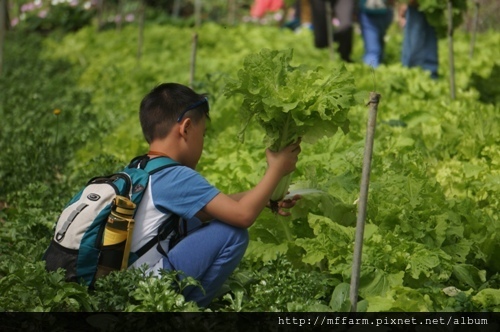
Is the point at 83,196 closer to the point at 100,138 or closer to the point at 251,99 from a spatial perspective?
the point at 251,99

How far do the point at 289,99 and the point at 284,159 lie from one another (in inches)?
10.2

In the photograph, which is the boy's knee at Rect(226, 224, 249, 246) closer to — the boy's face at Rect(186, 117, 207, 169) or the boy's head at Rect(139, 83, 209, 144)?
the boy's face at Rect(186, 117, 207, 169)

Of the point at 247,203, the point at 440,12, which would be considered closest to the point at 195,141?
the point at 247,203

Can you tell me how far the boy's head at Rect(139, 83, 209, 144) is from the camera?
430cm

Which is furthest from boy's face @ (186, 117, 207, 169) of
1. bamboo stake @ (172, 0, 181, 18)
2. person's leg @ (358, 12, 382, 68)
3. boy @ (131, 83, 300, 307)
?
bamboo stake @ (172, 0, 181, 18)

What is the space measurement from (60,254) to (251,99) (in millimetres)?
1035

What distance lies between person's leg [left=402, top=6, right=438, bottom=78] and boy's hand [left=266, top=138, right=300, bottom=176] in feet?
19.9

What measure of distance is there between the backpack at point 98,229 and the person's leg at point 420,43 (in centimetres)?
630

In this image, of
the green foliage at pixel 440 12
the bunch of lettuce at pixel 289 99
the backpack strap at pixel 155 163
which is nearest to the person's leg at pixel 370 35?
the green foliage at pixel 440 12

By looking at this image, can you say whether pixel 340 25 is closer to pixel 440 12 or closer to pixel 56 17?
pixel 440 12

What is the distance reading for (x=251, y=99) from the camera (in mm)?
4348

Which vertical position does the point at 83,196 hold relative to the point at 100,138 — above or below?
above

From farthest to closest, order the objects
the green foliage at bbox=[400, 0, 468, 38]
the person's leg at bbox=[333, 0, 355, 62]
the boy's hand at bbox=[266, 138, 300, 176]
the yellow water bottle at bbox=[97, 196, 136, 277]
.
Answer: the person's leg at bbox=[333, 0, 355, 62] < the green foliage at bbox=[400, 0, 468, 38] < the boy's hand at bbox=[266, 138, 300, 176] < the yellow water bottle at bbox=[97, 196, 136, 277]

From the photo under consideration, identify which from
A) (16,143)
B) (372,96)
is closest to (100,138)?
(16,143)
